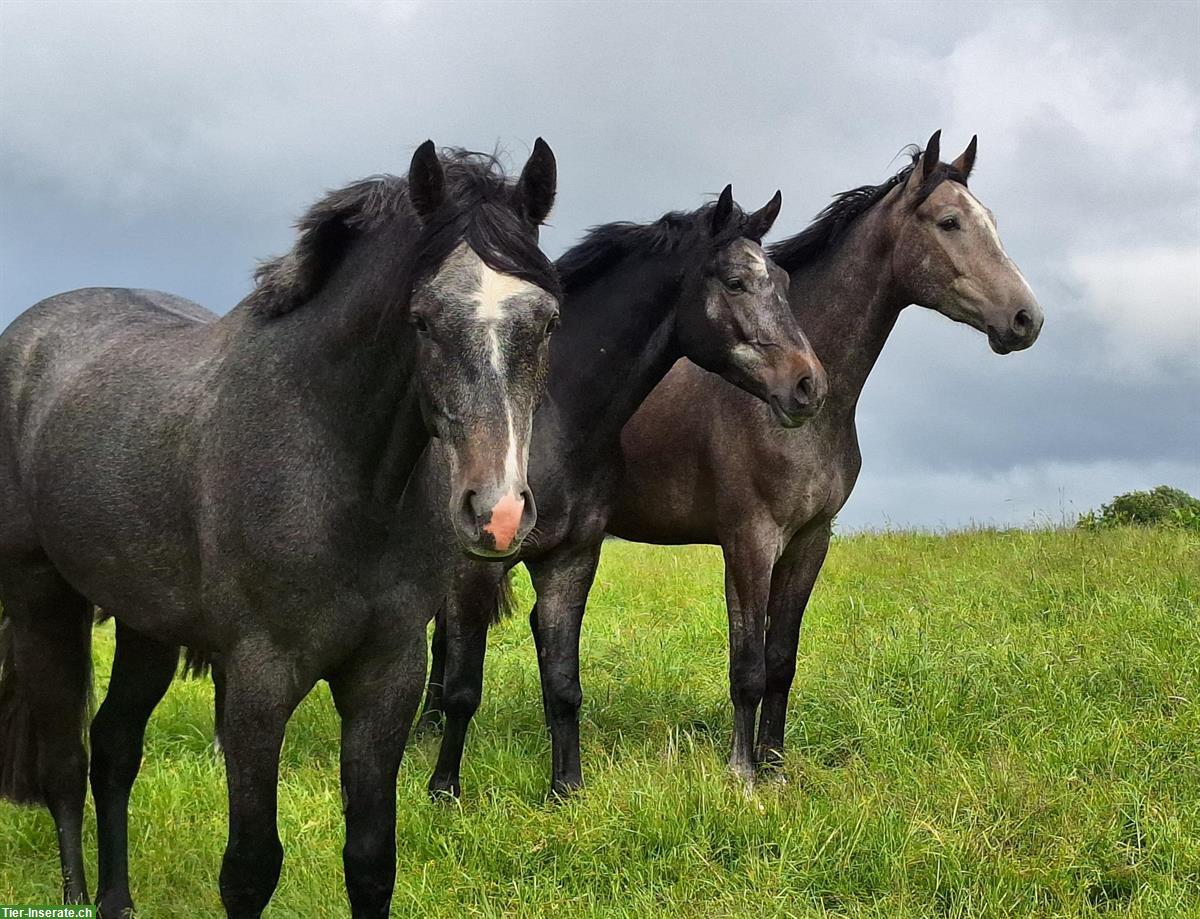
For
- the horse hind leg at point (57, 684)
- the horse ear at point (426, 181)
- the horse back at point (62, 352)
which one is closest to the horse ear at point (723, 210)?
the horse back at point (62, 352)

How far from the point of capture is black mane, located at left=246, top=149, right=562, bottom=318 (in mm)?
3197

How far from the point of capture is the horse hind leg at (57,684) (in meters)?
4.80

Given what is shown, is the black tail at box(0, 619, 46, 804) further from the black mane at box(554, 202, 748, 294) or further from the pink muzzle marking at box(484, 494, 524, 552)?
the pink muzzle marking at box(484, 494, 524, 552)

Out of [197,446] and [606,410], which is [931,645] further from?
[197,446]

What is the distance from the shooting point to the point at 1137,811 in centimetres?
520

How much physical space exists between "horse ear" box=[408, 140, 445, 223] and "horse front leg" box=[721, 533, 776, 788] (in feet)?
11.7

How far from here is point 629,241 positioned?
254 inches

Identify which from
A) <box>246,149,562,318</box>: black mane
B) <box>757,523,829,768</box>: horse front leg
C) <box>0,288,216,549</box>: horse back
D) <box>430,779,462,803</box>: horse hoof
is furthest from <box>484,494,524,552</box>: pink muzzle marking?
<box>757,523,829,768</box>: horse front leg

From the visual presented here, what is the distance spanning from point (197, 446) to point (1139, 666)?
5731 millimetres

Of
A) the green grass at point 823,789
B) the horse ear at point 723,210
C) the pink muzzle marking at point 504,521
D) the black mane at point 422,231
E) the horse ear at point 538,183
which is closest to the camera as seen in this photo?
the pink muzzle marking at point 504,521

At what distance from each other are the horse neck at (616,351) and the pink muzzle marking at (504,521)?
3249mm

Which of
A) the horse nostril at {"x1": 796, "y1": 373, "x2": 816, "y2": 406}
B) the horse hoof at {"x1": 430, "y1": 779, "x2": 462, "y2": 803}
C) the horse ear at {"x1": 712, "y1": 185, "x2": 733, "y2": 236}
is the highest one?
the horse ear at {"x1": 712, "y1": 185, "x2": 733, "y2": 236}

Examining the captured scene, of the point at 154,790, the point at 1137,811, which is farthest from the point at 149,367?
the point at 1137,811

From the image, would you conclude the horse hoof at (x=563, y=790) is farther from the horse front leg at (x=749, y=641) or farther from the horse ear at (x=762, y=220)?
the horse ear at (x=762, y=220)
